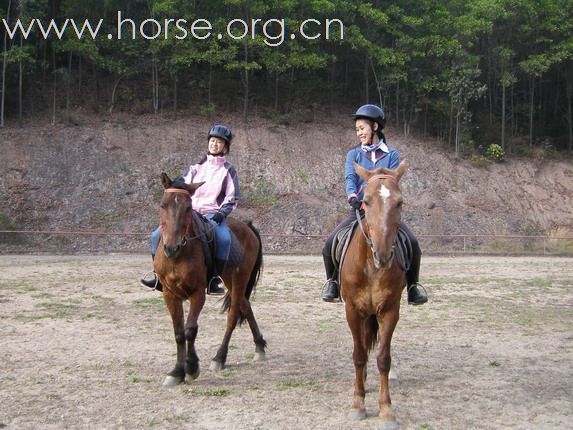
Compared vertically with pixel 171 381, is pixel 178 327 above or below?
above

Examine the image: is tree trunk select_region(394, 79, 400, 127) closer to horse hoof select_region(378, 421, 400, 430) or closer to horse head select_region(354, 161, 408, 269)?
horse head select_region(354, 161, 408, 269)

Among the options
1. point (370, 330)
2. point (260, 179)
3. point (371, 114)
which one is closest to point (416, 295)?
point (370, 330)

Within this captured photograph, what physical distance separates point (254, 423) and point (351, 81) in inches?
1483

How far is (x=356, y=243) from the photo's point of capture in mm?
5848

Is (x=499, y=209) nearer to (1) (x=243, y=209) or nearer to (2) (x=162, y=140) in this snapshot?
(1) (x=243, y=209)

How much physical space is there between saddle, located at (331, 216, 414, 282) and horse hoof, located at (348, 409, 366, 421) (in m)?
1.45

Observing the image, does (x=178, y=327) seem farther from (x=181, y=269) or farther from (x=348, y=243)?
(x=348, y=243)

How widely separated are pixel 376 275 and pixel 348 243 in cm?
61

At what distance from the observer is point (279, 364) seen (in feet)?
25.3

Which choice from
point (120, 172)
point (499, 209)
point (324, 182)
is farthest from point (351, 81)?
point (120, 172)

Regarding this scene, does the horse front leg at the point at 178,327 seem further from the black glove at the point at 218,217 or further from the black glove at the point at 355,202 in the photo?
the black glove at the point at 355,202

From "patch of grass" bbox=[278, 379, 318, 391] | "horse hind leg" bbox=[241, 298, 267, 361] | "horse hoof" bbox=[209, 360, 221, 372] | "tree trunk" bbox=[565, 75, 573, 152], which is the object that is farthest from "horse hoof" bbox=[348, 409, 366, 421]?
"tree trunk" bbox=[565, 75, 573, 152]

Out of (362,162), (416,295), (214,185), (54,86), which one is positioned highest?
(54,86)

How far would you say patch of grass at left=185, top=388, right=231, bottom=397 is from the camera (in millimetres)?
6312
